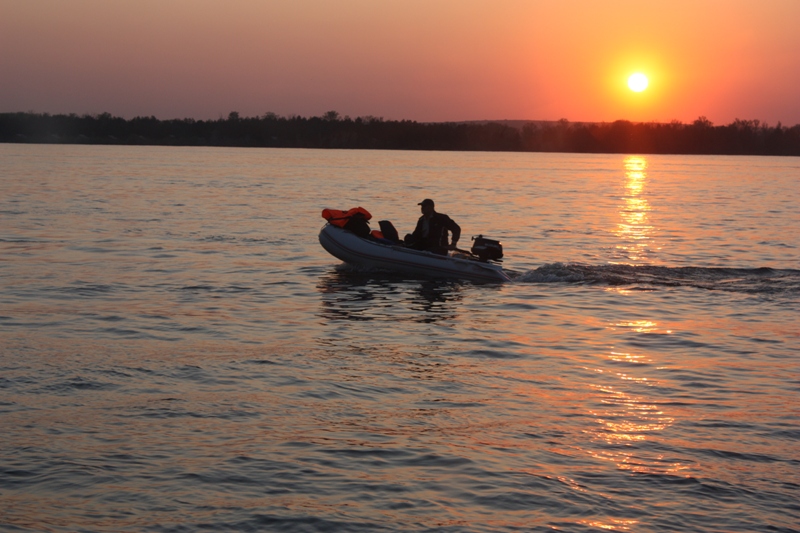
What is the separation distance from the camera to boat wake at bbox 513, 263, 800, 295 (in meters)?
16.8

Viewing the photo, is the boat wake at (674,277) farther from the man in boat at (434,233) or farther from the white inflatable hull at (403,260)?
the man in boat at (434,233)

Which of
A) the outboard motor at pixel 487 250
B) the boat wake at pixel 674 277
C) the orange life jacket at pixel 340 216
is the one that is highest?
the orange life jacket at pixel 340 216

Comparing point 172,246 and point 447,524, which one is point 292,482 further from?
point 172,246

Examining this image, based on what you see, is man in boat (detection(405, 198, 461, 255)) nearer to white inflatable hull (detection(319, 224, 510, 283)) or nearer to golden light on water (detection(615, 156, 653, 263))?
white inflatable hull (detection(319, 224, 510, 283))

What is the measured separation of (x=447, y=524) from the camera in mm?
5902

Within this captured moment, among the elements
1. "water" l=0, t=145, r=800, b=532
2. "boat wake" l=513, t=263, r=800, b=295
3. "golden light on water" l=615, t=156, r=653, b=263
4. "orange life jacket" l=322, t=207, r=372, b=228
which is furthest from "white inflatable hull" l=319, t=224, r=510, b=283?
"golden light on water" l=615, t=156, r=653, b=263

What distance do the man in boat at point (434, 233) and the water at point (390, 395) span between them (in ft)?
2.19

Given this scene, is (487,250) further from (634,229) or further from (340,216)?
(634,229)

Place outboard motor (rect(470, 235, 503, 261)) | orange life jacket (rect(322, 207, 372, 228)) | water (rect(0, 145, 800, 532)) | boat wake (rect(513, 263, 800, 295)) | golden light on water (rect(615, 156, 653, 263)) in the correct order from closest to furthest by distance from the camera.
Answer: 1. water (rect(0, 145, 800, 532))
2. boat wake (rect(513, 263, 800, 295))
3. outboard motor (rect(470, 235, 503, 261))
4. orange life jacket (rect(322, 207, 372, 228))
5. golden light on water (rect(615, 156, 653, 263))

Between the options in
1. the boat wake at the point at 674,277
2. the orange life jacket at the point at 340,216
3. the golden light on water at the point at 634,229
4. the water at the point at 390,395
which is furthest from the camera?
the golden light on water at the point at 634,229

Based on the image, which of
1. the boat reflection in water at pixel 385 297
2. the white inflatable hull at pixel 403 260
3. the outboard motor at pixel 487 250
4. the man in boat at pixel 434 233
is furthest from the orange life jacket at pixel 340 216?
the outboard motor at pixel 487 250

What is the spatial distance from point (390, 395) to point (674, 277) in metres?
10.3

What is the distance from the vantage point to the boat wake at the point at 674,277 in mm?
16766

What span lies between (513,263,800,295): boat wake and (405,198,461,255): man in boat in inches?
59.1
